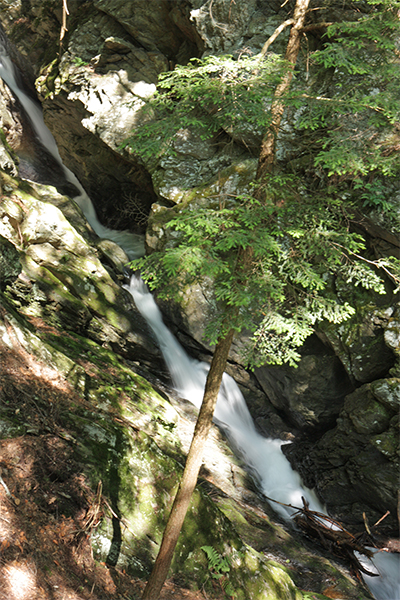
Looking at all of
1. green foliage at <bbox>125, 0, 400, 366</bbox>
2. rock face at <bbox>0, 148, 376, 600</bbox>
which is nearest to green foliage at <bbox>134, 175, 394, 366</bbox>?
green foliage at <bbox>125, 0, 400, 366</bbox>

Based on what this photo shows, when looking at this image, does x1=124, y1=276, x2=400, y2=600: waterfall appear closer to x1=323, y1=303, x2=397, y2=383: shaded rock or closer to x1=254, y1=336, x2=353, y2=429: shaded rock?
x1=254, y1=336, x2=353, y2=429: shaded rock

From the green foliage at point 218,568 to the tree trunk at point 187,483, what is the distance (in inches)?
37.0

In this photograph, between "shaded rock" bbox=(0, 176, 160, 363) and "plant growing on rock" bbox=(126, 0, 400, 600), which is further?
"shaded rock" bbox=(0, 176, 160, 363)

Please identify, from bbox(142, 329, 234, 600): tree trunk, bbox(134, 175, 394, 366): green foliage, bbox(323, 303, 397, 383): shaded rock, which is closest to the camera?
bbox(142, 329, 234, 600): tree trunk

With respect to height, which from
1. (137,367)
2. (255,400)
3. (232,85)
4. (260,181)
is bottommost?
(137,367)

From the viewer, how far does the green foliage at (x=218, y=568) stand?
16.3 ft

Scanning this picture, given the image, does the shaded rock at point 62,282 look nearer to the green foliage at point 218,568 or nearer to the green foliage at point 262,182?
the green foliage at point 262,182

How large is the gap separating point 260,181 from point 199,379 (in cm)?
781

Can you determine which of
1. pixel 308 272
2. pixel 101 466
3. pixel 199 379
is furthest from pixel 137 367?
pixel 308 272

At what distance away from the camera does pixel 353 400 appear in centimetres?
945

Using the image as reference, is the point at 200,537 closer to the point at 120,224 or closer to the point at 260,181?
the point at 260,181

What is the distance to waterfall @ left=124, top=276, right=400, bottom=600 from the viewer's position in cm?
949

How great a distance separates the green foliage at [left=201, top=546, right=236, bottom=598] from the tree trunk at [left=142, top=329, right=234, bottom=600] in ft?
3.08

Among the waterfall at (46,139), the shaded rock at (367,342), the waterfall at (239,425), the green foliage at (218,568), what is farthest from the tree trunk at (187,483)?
the waterfall at (46,139)
